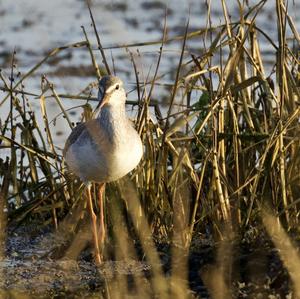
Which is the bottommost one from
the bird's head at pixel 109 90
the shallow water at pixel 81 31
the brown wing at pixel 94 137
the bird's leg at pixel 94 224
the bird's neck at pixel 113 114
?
the bird's leg at pixel 94 224

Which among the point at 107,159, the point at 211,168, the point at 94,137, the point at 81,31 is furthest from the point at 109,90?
the point at 81,31

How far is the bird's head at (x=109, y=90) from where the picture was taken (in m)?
5.44

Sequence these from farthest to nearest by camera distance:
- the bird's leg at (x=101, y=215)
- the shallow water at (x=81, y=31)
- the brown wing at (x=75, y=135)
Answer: the shallow water at (x=81, y=31) → the bird's leg at (x=101, y=215) → the brown wing at (x=75, y=135)

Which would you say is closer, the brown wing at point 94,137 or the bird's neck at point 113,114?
the brown wing at point 94,137

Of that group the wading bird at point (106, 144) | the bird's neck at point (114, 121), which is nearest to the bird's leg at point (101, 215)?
the wading bird at point (106, 144)

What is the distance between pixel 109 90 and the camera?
215 inches

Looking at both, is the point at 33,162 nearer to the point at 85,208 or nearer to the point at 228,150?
the point at 85,208

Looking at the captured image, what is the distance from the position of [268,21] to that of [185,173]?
6668mm

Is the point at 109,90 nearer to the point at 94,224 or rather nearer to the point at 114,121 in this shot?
the point at 114,121

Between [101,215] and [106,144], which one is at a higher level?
[106,144]

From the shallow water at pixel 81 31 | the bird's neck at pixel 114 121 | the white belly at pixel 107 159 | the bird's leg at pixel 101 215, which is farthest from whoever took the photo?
the shallow water at pixel 81 31

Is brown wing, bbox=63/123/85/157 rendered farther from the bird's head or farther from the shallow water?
the shallow water

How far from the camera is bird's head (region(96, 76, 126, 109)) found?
544 cm

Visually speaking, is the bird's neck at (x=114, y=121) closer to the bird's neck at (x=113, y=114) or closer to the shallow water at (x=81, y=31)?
the bird's neck at (x=113, y=114)
